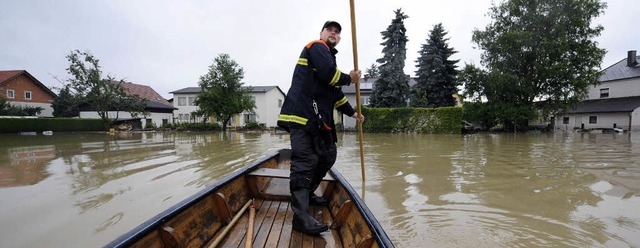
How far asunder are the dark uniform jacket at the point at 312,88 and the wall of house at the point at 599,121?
36.1m

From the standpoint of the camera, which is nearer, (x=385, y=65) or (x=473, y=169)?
(x=473, y=169)

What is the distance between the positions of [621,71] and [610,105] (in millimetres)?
4775

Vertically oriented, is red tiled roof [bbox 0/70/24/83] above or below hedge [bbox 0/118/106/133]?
above

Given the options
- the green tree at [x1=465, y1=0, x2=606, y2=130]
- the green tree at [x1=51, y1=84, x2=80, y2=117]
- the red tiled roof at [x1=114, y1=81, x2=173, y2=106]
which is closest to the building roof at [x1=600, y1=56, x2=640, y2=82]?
the green tree at [x1=465, y1=0, x2=606, y2=130]

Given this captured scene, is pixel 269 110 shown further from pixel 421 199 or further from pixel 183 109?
pixel 421 199

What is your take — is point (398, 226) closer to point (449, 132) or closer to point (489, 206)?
point (489, 206)

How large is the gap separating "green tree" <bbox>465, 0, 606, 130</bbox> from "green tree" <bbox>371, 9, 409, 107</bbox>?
209 inches

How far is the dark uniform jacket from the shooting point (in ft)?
8.05

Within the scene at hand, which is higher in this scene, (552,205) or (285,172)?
(285,172)

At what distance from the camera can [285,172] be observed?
11.1ft

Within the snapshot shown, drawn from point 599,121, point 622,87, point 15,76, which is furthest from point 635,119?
point 15,76

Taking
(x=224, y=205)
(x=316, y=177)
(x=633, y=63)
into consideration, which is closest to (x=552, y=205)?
(x=316, y=177)

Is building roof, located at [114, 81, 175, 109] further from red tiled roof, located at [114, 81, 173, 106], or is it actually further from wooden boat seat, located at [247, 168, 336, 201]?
wooden boat seat, located at [247, 168, 336, 201]

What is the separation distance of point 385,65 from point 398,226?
2330cm
